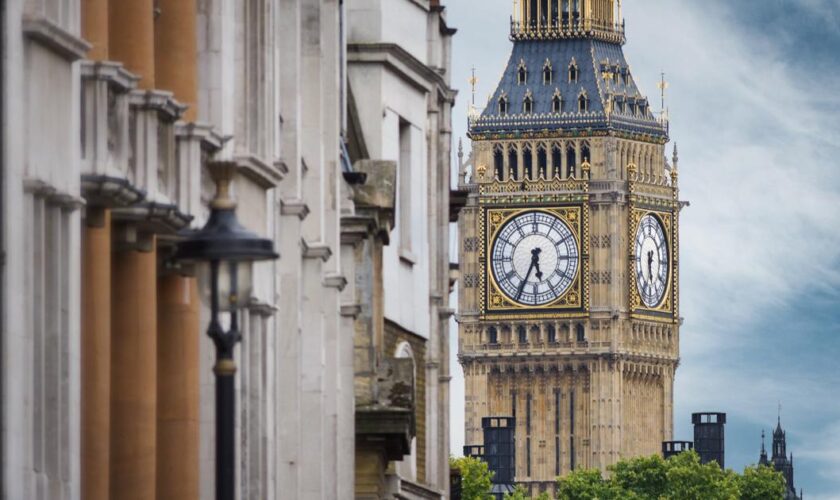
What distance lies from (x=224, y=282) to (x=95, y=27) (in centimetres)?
263

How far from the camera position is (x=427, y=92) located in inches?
1912

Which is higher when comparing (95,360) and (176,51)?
(176,51)

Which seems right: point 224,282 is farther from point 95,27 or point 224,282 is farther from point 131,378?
point 131,378

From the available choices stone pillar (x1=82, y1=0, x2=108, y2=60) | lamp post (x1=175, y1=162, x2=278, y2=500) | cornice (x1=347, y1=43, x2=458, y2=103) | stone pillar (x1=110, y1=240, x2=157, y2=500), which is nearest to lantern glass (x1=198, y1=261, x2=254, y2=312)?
lamp post (x1=175, y1=162, x2=278, y2=500)

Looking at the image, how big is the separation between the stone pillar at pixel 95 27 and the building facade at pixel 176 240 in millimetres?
19

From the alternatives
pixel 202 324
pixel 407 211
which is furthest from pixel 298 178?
pixel 407 211

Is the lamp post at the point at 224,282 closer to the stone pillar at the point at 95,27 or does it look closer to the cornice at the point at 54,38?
the cornice at the point at 54,38

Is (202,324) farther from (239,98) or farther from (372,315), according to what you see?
(372,315)

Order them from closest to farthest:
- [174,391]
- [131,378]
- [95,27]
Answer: [95,27], [131,378], [174,391]

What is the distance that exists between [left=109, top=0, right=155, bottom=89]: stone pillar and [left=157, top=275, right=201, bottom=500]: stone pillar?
1.75m

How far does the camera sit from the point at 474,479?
19012 cm

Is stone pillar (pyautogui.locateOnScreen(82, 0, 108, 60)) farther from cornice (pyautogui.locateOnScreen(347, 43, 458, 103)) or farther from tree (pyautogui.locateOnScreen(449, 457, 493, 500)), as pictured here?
tree (pyautogui.locateOnScreen(449, 457, 493, 500))

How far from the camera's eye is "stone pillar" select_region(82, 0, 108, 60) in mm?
22266

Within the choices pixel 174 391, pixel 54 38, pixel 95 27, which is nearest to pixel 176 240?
pixel 174 391
